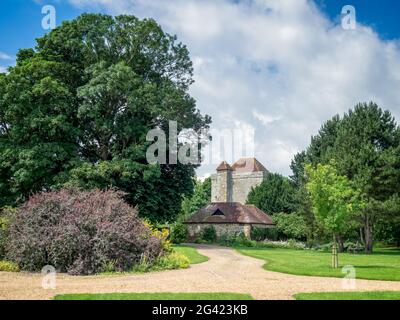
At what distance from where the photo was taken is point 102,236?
1603cm

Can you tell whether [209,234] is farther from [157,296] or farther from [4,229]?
[157,296]

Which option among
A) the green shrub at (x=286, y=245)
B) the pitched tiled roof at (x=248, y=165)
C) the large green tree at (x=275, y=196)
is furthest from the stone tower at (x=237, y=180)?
the green shrub at (x=286, y=245)

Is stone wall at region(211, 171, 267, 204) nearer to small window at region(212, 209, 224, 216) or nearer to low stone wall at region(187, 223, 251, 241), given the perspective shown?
small window at region(212, 209, 224, 216)

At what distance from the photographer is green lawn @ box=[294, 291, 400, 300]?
32.7 ft

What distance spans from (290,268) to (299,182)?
31.7m

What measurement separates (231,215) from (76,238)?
31.5 m

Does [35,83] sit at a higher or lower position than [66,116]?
higher

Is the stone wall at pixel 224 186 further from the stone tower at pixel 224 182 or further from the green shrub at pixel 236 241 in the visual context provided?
the green shrub at pixel 236 241

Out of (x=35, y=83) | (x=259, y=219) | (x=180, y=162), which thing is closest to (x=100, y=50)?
(x=35, y=83)

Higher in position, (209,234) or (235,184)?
(235,184)

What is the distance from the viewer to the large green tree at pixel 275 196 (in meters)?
51.0

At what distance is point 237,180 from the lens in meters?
69.3

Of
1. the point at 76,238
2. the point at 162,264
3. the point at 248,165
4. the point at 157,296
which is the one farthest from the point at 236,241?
the point at 157,296
